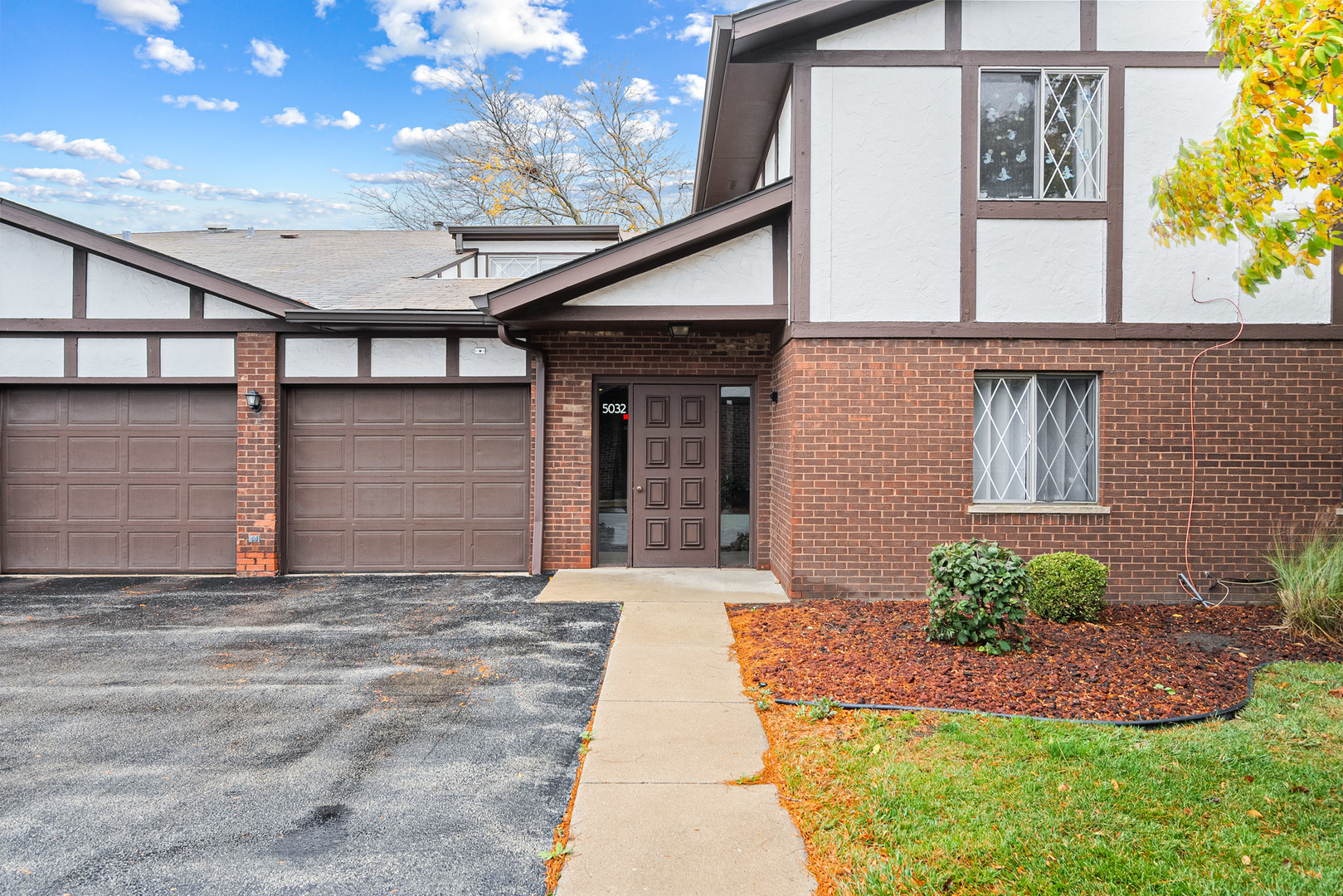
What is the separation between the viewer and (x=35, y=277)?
337 inches

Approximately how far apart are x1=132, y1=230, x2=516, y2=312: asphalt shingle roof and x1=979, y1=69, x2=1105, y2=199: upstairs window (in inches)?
235

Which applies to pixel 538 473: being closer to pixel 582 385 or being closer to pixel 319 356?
pixel 582 385

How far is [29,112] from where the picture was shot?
17.6m

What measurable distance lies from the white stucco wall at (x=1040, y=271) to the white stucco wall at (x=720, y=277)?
2.16m

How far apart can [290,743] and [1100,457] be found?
7479 millimetres

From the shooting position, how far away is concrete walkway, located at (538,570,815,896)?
9.09 feet

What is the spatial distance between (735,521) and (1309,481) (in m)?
6.03

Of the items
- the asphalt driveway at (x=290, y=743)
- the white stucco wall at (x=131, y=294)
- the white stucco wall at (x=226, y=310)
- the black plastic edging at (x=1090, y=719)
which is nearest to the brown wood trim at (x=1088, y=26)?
the black plastic edging at (x=1090, y=719)

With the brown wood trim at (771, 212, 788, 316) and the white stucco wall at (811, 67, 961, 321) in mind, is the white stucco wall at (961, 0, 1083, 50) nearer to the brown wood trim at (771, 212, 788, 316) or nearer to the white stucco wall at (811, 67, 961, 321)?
the white stucco wall at (811, 67, 961, 321)

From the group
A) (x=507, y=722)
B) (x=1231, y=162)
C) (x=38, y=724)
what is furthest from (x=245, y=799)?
(x=1231, y=162)

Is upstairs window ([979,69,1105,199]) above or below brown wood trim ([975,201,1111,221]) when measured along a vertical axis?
above

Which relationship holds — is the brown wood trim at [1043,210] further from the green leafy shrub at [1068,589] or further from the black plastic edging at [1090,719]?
the black plastic edging at [1090,719]

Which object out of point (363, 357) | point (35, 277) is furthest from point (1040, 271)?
point (35, 277)

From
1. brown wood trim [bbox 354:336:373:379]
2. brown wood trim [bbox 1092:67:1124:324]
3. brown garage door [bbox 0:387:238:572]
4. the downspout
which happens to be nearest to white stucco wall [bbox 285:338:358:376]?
brown wood trim [bbox 354:336:373:379]
